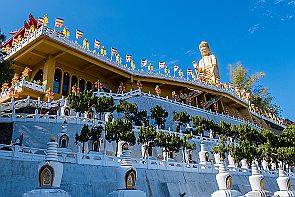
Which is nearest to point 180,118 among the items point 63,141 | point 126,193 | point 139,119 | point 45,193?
point 139,119

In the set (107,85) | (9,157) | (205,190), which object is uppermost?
(107,85)

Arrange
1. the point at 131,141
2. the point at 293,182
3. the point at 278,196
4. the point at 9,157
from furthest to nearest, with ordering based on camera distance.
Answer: the point at 293,182 < the point at 131,141 < the point at 9,157 < the point at 278,196

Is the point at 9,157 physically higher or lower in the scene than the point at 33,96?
lower

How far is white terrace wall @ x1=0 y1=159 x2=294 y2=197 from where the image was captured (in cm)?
1452

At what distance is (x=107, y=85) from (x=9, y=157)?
80.4 ft

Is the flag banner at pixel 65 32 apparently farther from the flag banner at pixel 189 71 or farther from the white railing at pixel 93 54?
the flag banner at pixel 189 71

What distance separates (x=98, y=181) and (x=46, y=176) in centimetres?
662

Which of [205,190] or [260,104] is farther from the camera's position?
[260,104]

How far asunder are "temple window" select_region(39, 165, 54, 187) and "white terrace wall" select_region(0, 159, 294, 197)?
520 centimetres

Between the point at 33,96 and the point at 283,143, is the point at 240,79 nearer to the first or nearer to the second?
the point at 283,143

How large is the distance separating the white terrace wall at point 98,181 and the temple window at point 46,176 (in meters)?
5.20

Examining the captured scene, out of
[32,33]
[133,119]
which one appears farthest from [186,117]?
[32,33]

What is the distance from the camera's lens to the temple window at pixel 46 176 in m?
9.80

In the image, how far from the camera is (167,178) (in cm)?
1898
